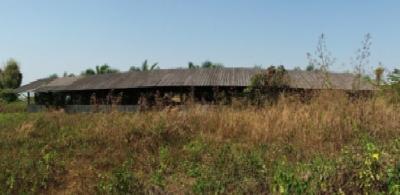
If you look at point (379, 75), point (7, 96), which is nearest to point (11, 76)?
point (7, 96)

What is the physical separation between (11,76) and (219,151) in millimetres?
52485

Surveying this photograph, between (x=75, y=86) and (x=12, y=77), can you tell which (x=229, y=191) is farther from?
(x=12, y=77)

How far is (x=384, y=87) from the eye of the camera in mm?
8367

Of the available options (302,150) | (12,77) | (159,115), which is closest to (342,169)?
(302,150)

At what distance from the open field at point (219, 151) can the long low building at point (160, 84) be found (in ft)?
53.3

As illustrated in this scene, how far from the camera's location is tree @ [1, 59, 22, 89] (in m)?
52.2

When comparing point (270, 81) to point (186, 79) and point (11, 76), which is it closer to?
point (186, 79)

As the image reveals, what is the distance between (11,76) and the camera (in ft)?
172

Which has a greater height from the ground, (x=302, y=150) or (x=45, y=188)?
(x=302, y=150)

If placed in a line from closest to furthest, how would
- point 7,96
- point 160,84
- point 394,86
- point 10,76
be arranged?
1. point 394,86
2. point 160,84
3. point 7,96
4. point 10,76

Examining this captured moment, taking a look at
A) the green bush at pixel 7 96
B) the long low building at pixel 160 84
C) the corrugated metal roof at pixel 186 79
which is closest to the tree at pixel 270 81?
the long low building at pixel 160 84

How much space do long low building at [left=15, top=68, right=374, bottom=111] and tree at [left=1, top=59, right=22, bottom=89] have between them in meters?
19.0

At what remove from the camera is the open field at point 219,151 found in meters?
3.92

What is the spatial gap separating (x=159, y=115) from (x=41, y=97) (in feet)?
98.5
